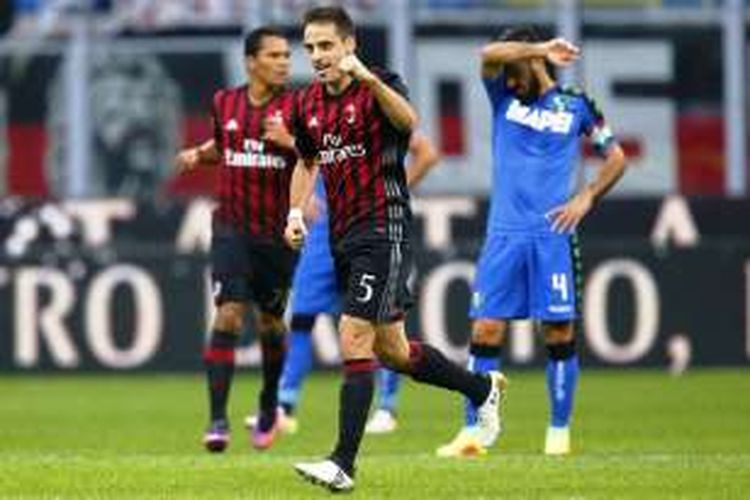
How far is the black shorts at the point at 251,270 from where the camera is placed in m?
15.8

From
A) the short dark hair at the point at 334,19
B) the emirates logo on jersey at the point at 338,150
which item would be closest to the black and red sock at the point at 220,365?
the emirates logo on jersey at the point at 338,150

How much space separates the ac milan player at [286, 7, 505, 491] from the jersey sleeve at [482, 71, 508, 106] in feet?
6.76

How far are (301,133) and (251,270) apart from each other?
112 inches

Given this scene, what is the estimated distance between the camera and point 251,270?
1590 centimetres

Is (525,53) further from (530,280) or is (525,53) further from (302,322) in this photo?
(302,322)

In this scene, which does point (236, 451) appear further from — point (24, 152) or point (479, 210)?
point (24, 152)

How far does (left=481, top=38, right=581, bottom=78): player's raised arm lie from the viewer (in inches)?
554

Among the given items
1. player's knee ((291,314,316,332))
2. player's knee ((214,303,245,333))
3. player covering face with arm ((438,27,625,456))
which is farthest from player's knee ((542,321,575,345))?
player's knee ((291,314,316,332))

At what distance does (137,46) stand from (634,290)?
6.89m

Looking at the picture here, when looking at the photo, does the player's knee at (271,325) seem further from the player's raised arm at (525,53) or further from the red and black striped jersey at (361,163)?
the red and black striped jersey at (361,163)

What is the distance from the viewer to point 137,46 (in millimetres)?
28016

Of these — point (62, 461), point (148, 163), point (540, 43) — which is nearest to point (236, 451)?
point (62, 461)

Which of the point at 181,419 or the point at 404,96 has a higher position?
the point at 404,96

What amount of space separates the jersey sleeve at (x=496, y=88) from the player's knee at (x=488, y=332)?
117 centimetres
